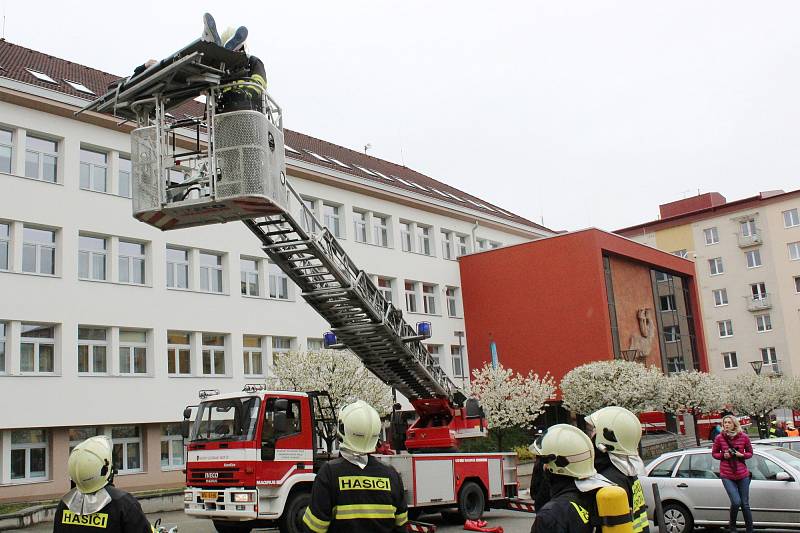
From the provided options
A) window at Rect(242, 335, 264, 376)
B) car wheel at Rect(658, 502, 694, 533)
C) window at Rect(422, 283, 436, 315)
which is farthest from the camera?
window at Rect(422, 283, 436, 315)

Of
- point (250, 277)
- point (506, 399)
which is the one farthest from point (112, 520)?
point (506, 399)

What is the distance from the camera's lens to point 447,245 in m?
41.5

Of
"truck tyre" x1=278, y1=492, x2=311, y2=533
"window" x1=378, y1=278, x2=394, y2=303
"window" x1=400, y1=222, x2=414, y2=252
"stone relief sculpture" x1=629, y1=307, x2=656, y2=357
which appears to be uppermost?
"window" x1=400, y1=222, x2=414, y2=252

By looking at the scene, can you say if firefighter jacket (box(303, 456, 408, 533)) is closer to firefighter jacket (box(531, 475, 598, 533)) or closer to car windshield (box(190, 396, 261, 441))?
firefighter jacket (box(531, 475, 598, 533))

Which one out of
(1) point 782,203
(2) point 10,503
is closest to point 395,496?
(2) point 10,503

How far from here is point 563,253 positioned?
124 feet

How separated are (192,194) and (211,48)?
5.98ft

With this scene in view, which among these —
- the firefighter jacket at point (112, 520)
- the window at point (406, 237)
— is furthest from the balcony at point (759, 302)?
the firefighter jacket at point (112, 520)

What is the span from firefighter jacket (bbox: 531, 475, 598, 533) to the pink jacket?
771 cm

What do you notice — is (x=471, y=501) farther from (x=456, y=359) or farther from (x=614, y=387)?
(x=456, y=359)

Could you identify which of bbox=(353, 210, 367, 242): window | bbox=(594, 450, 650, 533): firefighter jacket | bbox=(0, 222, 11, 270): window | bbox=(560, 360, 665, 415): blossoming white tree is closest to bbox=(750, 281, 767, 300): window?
bbox=(560, 360, 665, 415): blossoming white tree

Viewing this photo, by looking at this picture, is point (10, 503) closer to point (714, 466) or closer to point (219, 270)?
point (219, 270)

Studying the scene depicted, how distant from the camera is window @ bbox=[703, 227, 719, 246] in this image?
62094 millimetres

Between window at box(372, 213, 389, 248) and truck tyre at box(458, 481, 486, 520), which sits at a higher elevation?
window at box(372, 213, 389, 248)
